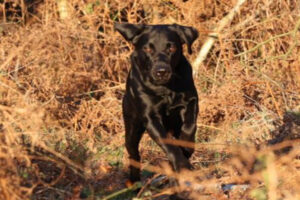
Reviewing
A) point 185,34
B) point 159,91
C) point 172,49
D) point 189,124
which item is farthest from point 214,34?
point 189,124

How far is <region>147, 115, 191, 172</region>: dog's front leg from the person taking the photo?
15.0 ft

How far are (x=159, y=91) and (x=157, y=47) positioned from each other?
446 mm

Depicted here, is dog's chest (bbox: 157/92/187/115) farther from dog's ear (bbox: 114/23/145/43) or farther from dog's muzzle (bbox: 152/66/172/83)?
dog's ear (bbox: 114/23/145/43)

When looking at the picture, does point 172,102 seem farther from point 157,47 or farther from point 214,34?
point 214,34

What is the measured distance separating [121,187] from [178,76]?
113 cm

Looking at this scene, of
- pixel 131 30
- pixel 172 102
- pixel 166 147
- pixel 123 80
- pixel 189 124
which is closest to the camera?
pixel 166 147

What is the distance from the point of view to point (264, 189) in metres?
4.52

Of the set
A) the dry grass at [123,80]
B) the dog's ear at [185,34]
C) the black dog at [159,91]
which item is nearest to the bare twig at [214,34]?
the dry grass at [123,80]

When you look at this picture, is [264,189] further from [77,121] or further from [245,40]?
[245,40]

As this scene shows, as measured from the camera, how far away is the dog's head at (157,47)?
5109mm

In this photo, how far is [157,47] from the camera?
535 cm

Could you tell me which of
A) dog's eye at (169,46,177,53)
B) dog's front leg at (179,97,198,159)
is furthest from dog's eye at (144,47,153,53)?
dog's front leg at (179,97,198,159)

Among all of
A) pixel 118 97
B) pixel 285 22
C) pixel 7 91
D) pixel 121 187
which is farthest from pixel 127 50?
pixel 7 91

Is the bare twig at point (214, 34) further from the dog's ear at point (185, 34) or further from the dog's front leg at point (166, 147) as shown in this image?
the dog's front leg at point (166, 147)
